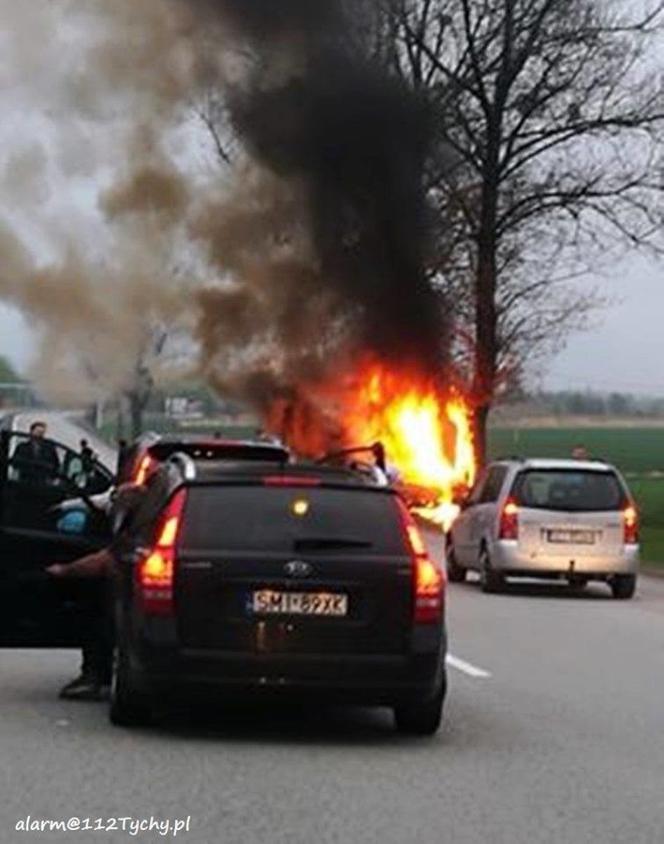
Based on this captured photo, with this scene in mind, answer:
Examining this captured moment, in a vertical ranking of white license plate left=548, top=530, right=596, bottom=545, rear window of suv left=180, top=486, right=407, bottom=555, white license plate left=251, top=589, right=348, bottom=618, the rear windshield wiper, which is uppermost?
rear window of suv left=180, top=486, right=407, bottom=555

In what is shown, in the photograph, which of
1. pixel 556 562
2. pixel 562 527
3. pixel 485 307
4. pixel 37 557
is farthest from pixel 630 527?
pixel 485 307

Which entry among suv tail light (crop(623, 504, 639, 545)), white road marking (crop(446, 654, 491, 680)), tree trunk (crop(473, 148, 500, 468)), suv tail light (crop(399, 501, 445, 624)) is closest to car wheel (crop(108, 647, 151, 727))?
suv tail light (crop(399, 501, 445, 624))

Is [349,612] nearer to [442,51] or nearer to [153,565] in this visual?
[153,565]

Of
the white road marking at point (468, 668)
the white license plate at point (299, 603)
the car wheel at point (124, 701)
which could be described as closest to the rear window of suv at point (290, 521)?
the white license plate at point (299, 603)

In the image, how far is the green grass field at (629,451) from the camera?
4091 cm

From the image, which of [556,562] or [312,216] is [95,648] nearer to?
[556,562]

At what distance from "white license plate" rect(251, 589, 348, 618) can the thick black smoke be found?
2484 centimetres

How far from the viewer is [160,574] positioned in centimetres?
1089

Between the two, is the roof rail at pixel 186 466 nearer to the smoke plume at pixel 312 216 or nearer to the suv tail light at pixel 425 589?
the suv tail light at pixel 425 589

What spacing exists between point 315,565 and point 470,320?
3268 cm

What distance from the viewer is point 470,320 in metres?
43.5

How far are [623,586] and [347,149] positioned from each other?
49.9 ft

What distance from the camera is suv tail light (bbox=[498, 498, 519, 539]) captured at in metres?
23.6

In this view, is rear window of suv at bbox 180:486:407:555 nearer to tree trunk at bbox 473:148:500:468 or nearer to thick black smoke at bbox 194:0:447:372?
thick black smoke at bbox 194:0:447:372
